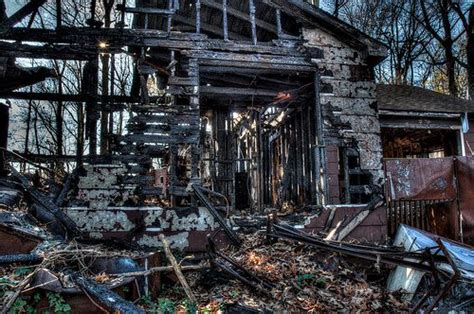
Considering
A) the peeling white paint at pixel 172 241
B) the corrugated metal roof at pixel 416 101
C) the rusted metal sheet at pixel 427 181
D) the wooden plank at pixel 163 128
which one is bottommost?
the peeling white paint at pixel 172 241

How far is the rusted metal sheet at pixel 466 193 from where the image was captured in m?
8.19

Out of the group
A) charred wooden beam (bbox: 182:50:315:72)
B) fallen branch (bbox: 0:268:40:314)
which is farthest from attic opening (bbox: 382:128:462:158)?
fallen branch (bbox: 0:268:40:314)

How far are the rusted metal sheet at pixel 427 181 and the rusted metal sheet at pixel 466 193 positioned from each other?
0.50 ft

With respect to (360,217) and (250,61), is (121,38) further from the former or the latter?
(360,217)

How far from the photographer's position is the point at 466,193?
27.2ft

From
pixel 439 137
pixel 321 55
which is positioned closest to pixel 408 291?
pixel 321 55

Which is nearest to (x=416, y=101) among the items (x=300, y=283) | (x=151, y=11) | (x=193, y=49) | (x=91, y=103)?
(x=193, y=49)

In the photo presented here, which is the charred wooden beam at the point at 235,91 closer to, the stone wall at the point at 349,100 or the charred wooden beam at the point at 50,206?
the stone wall at the point at 349,100

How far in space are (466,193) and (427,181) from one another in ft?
2.99

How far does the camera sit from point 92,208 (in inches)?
279

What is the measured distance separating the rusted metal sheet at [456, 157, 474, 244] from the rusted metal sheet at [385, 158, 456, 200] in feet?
0.50

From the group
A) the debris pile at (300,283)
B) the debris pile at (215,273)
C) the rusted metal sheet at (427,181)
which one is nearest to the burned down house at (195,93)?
the rusted metal sheet at (427,181)

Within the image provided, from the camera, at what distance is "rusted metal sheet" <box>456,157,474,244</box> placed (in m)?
8.19

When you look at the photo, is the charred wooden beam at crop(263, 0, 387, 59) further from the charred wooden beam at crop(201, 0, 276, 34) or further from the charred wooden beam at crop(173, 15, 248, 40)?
the charred wooden beam at crop(173, 15, 248, 40)
